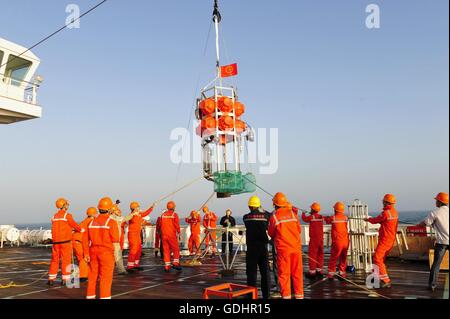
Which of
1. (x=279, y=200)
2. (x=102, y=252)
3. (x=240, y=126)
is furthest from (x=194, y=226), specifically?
(x=279, y=200)

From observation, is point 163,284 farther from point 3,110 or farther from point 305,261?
point 3,110

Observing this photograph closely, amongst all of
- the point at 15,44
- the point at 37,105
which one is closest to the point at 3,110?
the point at 37,105

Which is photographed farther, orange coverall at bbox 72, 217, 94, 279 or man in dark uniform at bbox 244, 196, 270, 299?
orange coverall at bbox 72, 217, 94, 279

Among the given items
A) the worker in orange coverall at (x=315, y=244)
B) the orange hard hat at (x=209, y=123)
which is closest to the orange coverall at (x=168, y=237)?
the orange hard hat at (x=209, y=123)

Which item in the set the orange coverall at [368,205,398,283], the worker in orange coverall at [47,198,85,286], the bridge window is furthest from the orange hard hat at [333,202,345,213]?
the bridge window

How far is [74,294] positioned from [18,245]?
17550mm

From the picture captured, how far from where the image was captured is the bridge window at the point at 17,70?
1781 cm

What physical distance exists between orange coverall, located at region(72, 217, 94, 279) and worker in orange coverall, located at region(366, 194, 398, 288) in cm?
712

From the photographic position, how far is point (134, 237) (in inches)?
433

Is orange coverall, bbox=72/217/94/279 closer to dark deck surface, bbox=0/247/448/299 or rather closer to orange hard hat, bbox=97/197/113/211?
dark deck surface, bbox=0/247/448/299

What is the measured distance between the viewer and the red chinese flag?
1285 cm

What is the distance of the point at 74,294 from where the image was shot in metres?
7.75
